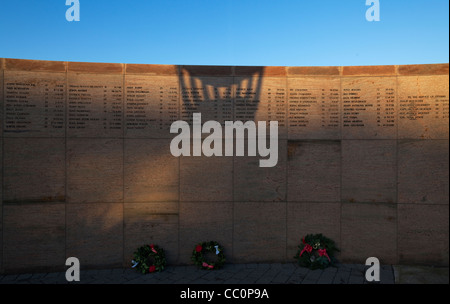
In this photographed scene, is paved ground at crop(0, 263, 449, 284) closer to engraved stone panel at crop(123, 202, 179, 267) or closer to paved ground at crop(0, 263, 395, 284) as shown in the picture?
paved ground at crop(0, 263, 395, 284)

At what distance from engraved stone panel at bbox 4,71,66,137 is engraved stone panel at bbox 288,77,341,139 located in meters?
6.59

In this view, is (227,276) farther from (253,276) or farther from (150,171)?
(150,171)

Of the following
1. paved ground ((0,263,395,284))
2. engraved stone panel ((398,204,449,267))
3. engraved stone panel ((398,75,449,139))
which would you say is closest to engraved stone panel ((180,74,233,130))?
paved ground ((0,263,395,284))

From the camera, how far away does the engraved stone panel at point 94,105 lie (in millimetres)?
7836

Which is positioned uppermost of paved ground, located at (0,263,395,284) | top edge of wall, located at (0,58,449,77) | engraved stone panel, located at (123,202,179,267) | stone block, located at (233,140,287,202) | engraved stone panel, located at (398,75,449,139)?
top edge of wall, located at (0,58,449,77)

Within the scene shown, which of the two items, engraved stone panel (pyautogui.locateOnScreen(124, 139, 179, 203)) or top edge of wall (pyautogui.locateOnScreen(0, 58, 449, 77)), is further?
engraved stone panel (pyautogui.locateOnScreen(124, 139, 179, 203))

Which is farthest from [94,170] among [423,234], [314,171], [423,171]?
[423,234]

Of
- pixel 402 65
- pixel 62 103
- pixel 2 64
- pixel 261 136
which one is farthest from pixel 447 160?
pixel 2 64

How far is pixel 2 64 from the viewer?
758cm

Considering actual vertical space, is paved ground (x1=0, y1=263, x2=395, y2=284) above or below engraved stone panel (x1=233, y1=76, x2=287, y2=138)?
below

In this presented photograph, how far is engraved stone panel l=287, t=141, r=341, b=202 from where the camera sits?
8.12 meters

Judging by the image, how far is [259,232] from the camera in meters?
8.18

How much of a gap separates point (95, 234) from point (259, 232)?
15.4ft

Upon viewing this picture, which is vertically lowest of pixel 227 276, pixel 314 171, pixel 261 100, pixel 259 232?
pixel 227 276
